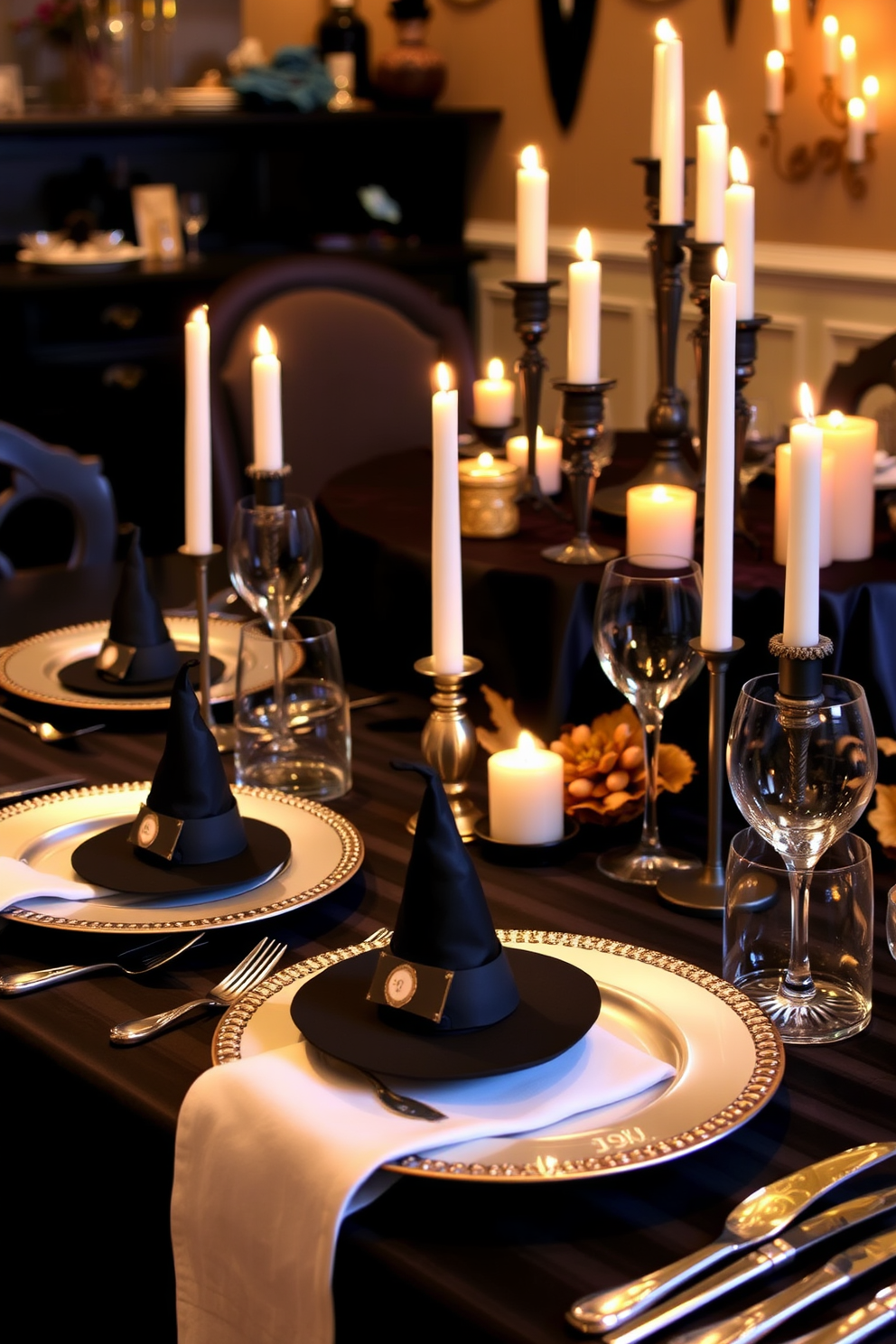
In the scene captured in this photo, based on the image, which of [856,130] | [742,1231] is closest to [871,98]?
[856,130]

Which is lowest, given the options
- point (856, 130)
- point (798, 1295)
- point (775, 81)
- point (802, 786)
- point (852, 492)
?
point (798, 1295)

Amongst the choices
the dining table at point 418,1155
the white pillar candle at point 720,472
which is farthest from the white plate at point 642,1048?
the white pillar candle at point 720,472

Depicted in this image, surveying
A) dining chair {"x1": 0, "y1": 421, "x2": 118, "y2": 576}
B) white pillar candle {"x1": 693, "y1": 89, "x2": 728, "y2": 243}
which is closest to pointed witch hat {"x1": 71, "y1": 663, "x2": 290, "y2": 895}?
white pillar candle {"x1": 693, "y1": 89, "x2": 728, "y2": 243}

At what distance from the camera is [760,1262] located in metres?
0.72

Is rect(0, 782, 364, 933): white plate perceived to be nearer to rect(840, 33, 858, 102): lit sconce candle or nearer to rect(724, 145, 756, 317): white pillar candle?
rect(724, 145, 756, 317): white pillar candle

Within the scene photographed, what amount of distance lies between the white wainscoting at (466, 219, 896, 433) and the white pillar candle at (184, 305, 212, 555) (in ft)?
5.62

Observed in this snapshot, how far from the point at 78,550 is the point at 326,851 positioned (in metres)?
1.13

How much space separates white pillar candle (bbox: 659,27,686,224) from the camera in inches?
59.1

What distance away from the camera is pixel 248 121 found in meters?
4.10

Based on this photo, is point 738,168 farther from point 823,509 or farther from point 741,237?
point 823,509

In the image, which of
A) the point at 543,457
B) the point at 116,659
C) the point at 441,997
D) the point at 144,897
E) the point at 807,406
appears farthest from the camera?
the point at 543,457

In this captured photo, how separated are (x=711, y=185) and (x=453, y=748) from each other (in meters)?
0.56

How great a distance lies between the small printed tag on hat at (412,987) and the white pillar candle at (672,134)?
0.91m

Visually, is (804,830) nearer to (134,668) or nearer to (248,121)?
(134,668)
